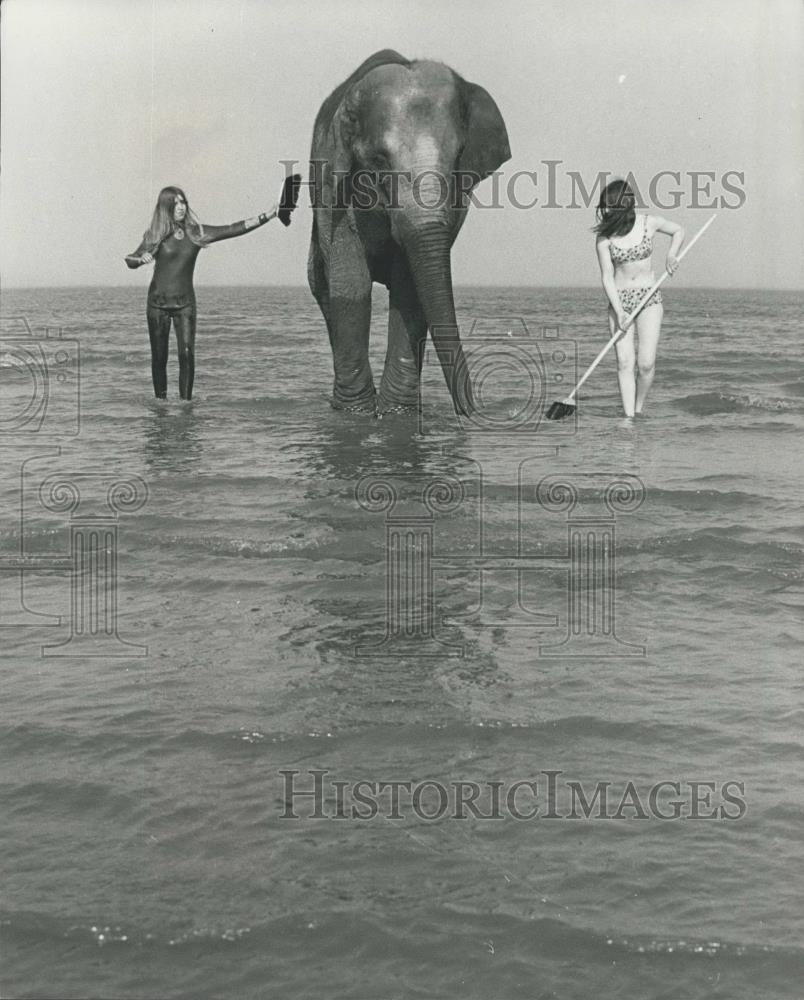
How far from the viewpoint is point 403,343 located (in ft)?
38.1

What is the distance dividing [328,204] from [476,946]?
9.01 meters

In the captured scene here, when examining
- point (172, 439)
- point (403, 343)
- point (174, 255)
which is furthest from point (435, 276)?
point (174, 255)

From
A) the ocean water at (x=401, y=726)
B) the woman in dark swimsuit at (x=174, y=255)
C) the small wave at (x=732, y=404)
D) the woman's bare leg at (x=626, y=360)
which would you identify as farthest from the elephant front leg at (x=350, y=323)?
the small wave at (x=732, y=404)

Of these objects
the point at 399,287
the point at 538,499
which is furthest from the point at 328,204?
the point at 538,499

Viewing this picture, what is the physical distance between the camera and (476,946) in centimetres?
311

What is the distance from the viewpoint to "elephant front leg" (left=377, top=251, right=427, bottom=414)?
11625mm

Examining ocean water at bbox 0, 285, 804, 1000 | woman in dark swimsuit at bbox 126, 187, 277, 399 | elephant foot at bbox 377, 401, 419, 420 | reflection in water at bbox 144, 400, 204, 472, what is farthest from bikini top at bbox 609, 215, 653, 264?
reflection in water at bbox 144, 400, 204, 472

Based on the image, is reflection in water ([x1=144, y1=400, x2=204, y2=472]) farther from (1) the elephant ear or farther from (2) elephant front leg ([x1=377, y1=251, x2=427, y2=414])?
(1) the elephant ear

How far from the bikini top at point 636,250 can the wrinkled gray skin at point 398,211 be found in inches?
46.1

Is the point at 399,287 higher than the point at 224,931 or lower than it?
higher

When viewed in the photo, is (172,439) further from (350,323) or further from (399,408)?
(399,408)

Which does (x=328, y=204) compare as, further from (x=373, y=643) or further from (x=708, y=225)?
(x=373, y=643)

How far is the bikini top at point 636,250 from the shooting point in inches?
397

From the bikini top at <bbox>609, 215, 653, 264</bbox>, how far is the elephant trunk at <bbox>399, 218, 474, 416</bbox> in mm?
1158
